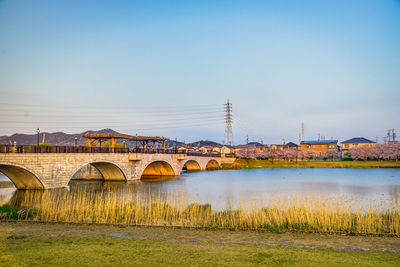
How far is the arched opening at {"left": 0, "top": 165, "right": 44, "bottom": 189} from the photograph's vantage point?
32.0 meters

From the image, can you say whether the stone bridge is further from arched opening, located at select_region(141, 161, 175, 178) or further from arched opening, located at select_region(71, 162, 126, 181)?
arched opening, located at select_region(141, 161, 175, 178)

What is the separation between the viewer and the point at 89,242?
10984 millimetres

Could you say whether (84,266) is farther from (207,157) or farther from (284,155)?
(284,155)

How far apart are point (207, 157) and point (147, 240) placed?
7040 centimetres

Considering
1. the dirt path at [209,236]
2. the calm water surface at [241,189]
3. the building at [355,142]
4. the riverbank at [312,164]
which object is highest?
the building at [355,142]

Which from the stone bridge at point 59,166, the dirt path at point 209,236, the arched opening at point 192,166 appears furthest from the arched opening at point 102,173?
the arched opening at point 192,166

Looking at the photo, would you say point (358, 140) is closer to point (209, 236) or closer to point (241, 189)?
point (241, 189)

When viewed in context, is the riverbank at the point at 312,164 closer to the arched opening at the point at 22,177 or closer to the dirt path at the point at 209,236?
the arched opening at the point at 22,177

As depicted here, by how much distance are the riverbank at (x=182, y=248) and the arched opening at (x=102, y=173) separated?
105 ft

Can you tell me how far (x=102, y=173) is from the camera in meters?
48.2

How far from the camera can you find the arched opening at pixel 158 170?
196ft

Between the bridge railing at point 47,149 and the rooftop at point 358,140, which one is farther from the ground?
the rooftop at point 358,140

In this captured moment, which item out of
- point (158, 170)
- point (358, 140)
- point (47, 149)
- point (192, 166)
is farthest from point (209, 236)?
point (358, 140)

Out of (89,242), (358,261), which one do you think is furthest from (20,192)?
(358,261)
